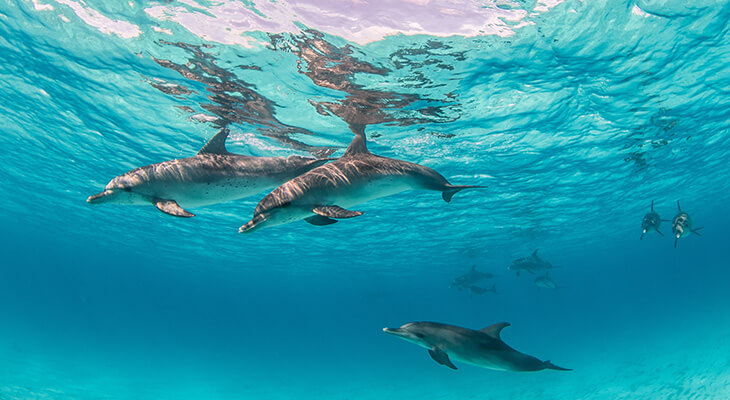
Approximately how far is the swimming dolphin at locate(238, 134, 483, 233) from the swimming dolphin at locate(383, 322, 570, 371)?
7.76 feet

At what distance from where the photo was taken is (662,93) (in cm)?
1047

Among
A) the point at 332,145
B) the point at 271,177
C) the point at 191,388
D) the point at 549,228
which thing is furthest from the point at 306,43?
the point at 191,388

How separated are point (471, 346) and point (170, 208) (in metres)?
5.05

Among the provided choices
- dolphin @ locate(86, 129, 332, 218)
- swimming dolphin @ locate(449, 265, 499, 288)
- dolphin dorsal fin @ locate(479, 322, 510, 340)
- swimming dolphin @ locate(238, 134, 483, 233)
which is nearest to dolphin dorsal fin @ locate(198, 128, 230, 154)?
dolphin @ locate(86, 129, 332, 218)

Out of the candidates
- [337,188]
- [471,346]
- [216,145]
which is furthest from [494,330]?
[216,145]

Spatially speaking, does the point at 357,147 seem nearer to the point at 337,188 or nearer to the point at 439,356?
the point at 337,188

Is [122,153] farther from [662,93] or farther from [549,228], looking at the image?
[549,228]

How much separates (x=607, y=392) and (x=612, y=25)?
23214 millimetres

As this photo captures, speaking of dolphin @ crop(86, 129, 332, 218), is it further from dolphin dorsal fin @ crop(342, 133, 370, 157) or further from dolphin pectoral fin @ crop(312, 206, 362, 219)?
dolphin pectoral fin @ crop(312, 206, 362, 219)

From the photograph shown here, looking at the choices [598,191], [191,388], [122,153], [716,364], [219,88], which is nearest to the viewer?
[219,88]

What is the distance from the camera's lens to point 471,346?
5621 mm

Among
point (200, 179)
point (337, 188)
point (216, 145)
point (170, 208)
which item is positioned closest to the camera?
point (170, 208)

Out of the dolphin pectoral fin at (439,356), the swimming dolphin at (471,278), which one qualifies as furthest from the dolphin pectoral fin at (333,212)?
the swimming dolphin at (471,278)

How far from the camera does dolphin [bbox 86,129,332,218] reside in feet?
15.2
